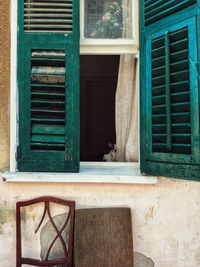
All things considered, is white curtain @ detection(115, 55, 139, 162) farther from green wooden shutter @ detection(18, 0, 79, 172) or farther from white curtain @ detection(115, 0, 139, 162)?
green wooden shutter @ detection(18, 0, 79, 172)

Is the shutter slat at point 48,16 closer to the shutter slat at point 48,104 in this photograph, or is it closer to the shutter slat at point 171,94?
the shutter slat at point 48,104

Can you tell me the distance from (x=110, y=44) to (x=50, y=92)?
0.68 meters

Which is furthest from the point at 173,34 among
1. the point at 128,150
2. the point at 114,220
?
the point at 114,220

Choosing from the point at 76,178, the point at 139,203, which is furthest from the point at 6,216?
the point at 139,203

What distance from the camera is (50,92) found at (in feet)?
9.95

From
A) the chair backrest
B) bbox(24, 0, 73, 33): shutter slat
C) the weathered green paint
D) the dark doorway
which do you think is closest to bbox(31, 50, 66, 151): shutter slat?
bbox(24, 0, 73, 33): shutter slat

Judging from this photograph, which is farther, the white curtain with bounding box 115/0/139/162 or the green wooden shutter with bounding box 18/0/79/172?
the white curtain with bounding box 115/0/139/162

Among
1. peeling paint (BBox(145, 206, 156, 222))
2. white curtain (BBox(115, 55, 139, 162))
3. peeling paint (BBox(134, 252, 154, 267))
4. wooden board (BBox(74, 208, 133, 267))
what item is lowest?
peeling paint (BBox(134, 252, 154, 267))

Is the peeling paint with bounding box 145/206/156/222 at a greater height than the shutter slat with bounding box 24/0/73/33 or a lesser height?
lesser

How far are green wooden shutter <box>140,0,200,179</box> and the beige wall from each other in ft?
0.92

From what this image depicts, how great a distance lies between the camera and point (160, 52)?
2.86 meters

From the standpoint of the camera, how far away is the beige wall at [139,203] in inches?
119

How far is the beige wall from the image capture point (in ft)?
9.94

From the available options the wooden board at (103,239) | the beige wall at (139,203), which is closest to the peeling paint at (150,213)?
the beige wall at (139,203)
